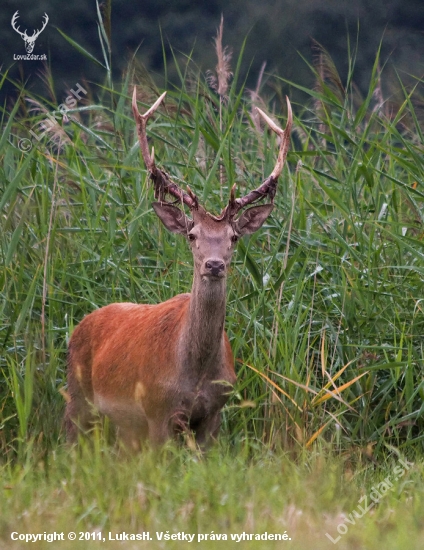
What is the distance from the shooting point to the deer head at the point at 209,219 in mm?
4875

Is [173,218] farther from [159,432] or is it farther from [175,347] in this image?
[159,432]

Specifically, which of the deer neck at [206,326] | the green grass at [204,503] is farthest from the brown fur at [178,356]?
the green grass at [204,503]

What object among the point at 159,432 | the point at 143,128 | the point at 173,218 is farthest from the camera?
the point at 143,128

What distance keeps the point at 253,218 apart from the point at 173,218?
42cm

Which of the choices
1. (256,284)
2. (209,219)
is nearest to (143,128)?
(209,219)

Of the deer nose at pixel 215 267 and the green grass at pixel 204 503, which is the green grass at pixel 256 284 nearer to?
the green grass at pixel 204 503

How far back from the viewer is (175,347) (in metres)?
5.03

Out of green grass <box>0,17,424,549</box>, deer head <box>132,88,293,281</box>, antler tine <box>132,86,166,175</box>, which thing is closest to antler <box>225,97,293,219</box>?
deer head <box>132,88,293,281</box>

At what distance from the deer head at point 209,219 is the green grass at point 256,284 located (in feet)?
0.73

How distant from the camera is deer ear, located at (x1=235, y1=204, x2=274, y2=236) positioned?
5291mm

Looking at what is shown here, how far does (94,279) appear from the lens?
240 inches

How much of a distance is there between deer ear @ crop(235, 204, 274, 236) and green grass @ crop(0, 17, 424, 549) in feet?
0.58

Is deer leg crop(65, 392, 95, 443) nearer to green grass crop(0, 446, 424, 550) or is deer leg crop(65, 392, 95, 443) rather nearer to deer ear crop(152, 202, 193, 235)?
deer ear crop(152, 202, 193, 235)

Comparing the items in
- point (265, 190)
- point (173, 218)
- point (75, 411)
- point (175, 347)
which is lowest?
point (75, 411)
